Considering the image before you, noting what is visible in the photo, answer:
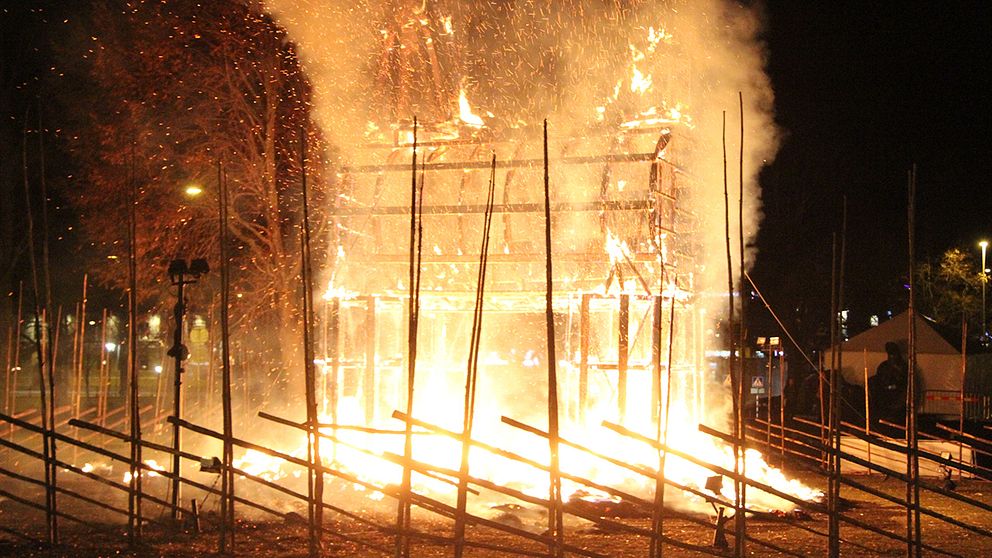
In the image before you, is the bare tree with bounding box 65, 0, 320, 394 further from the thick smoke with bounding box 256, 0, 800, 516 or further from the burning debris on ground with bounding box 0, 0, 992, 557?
the thick smoke with bounding box 256, 0, 800, 516

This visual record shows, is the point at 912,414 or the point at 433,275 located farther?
the point at 433,275

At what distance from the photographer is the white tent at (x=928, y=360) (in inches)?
873

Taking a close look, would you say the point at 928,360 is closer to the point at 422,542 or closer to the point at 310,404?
the point at 422,542

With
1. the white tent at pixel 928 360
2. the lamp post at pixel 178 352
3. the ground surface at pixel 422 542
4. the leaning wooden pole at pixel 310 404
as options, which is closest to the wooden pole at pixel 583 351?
the ground surface at pixel 422 542

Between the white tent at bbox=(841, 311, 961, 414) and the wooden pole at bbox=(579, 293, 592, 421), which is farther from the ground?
the wooden pole at bbox=(579, 293, 592, 421)

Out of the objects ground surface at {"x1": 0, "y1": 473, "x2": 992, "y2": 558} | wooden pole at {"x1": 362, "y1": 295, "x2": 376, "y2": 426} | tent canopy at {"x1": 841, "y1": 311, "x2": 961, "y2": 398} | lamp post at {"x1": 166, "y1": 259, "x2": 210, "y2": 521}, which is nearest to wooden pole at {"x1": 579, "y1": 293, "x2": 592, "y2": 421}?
ground surface at {"x1": 0, "y1": 473, "x2": 992, "y2": 558}

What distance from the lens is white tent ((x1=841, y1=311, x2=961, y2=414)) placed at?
2218cm

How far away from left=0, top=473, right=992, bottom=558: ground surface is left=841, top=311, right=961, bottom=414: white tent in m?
11.3

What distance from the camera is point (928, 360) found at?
22609 millimetres

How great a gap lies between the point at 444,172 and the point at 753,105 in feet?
Result: 19.5

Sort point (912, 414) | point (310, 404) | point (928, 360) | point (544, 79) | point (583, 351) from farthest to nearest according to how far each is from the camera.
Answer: point (928, 360) < point (544, 79) < point (583, 351) < point (310, 404) < point (912, 414)

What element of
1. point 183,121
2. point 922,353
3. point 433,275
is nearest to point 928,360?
point 922,353

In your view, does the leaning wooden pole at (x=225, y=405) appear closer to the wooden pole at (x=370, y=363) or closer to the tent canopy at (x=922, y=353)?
the wooden pole at (x=370, y=363)

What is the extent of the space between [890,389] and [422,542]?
13.9 metres
